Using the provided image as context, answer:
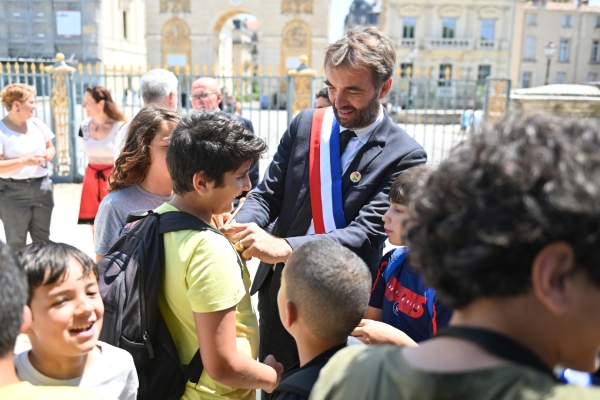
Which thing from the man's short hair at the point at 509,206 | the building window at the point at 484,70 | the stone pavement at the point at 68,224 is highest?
the building window at the point at 484,70

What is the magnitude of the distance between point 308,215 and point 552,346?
1.76 m

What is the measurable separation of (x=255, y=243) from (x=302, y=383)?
69 cm

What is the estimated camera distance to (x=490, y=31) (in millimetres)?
47281

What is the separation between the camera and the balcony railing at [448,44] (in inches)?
1848

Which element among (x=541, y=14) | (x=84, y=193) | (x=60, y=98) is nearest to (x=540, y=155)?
(x=84, y=193)

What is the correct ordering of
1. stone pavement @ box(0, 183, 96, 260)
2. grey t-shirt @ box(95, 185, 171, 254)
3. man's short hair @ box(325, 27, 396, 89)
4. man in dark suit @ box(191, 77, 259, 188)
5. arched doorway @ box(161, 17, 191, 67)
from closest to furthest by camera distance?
man's short hair @ box(325, 27, 396, 89), grey t-shirt @ box(95, 185, 171, 254), man in dark suit @ box(191, 77, 259, 188), stone pavement @ box(0, 183, 96, 260), arched doorway @ box(161, 17, 191, 67)

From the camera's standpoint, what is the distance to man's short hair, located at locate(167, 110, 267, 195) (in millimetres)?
1959

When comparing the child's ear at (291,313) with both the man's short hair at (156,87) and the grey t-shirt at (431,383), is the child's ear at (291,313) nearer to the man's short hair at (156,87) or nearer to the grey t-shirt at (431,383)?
the grey t-shirt at (431,383)

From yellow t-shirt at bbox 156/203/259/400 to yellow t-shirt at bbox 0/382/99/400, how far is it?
0.45 meters

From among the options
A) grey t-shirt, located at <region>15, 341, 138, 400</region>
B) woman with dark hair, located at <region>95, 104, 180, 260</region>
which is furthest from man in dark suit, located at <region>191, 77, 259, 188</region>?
grey t-shirt, located at <region>15, 341, 138, 400</region>

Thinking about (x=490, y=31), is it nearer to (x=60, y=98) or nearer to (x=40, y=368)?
(x=60, y=98)

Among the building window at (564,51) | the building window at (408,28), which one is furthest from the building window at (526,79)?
the building window at (408,28)

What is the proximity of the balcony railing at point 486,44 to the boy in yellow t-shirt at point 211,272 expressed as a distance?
48884 millimetres

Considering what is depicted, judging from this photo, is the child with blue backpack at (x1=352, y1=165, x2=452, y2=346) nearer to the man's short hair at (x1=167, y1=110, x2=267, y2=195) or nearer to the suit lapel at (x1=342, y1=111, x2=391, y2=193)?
the suit lapel at (x1=342, y1=111, x2=391, y2=193)
